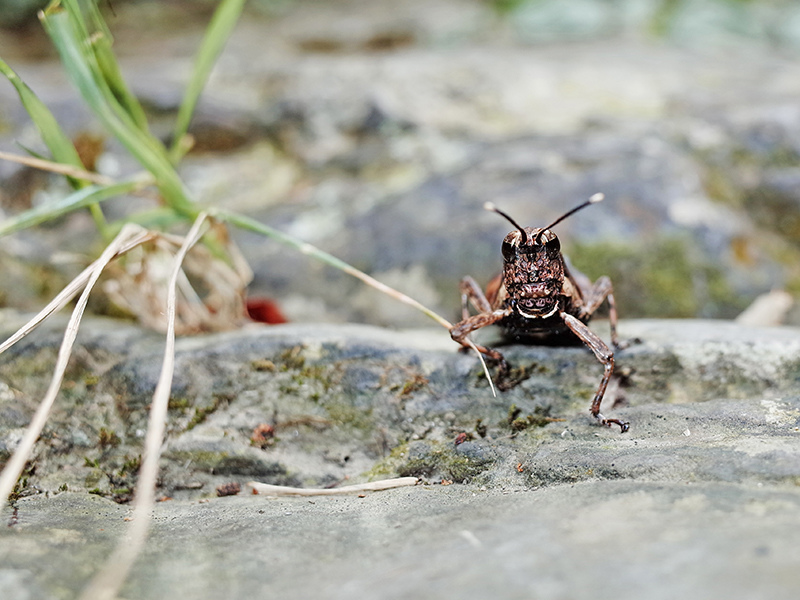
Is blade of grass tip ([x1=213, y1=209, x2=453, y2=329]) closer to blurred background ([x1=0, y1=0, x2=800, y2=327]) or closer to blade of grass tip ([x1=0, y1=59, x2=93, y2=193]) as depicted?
blade of grass tip ([x1=0, y1=59, x2=93, y2=193])

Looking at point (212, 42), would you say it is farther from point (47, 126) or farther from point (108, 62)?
point (47, 126)

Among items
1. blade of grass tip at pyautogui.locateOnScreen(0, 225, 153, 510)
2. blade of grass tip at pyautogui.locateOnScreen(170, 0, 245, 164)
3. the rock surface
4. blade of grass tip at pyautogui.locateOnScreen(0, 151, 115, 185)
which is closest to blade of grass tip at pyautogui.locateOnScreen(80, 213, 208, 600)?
the rock surface

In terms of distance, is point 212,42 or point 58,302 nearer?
point 58,302

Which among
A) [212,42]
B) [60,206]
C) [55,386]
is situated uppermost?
[212,42]

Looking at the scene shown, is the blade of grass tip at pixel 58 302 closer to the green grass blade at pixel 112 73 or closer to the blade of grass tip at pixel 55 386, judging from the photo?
the blade of grass tip at pixel 55 386

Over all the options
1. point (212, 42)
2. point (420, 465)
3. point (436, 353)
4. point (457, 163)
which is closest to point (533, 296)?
point (436, 353)

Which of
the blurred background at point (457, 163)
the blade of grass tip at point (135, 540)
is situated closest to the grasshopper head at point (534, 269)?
the blurred background at point (457, 163)

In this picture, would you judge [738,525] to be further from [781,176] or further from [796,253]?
[781,176]
